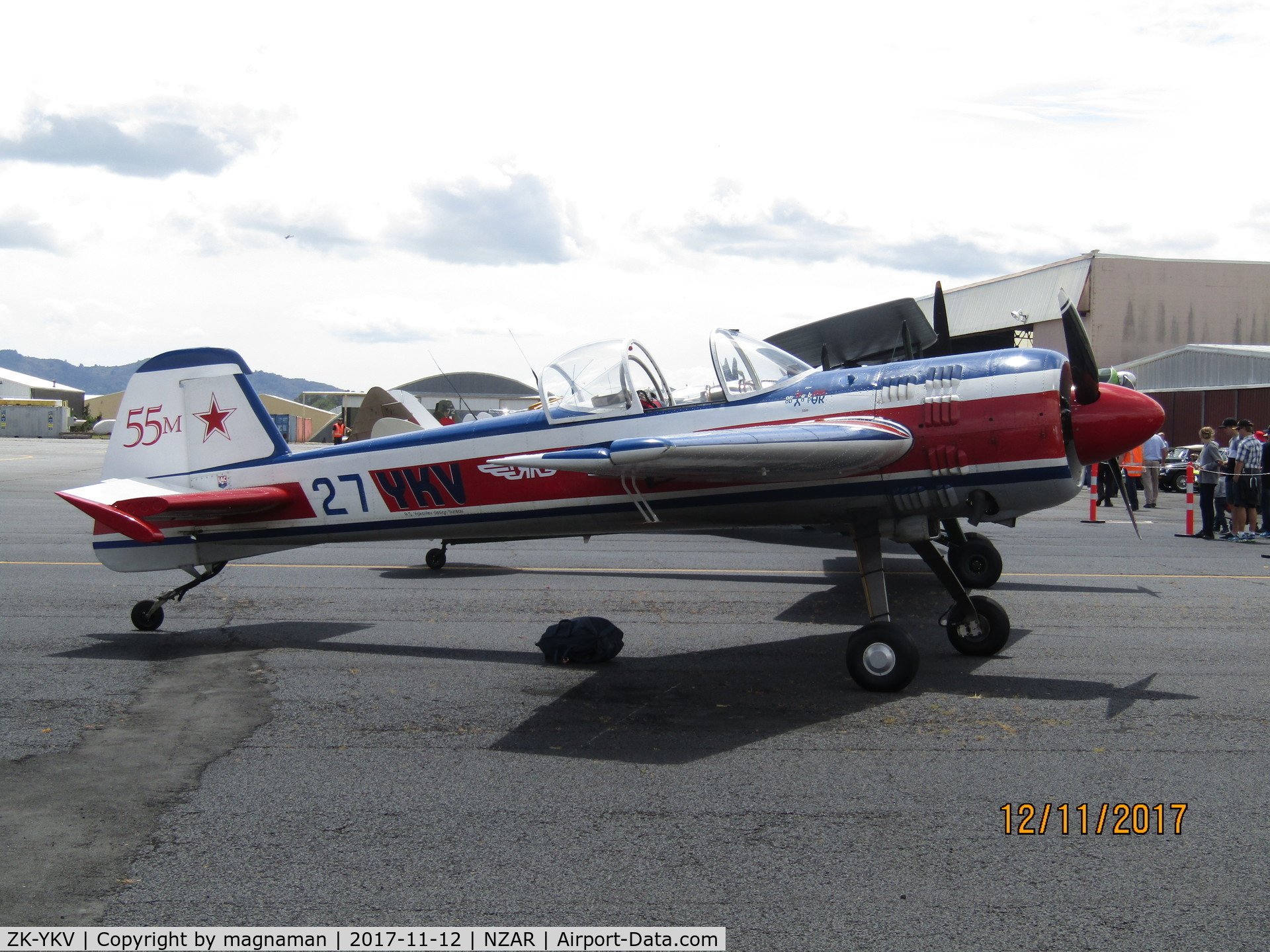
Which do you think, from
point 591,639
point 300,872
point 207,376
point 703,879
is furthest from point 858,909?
point 207,376

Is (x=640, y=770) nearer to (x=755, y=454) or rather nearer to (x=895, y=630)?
(x=755, y=454)

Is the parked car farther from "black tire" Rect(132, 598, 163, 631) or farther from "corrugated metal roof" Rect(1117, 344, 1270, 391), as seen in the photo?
"black tire" Rect(132, 598, 163, 631)

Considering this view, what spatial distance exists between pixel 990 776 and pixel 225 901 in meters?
3.50

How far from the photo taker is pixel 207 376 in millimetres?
8828

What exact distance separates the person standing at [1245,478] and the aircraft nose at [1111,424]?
11649 millimetres

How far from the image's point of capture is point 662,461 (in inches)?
231

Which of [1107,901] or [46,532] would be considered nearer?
[1107,901]

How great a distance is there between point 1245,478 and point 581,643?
46.3 ft

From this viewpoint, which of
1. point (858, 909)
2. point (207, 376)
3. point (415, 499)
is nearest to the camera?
point (858, 909)

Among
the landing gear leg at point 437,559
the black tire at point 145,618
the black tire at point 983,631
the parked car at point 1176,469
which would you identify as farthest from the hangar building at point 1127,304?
the black tire at point 145,618

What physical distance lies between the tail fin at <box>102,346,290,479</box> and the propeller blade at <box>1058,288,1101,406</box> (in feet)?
20.9

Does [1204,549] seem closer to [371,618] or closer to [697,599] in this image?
[697,599]

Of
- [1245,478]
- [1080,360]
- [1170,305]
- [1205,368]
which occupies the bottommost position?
[1245,478]

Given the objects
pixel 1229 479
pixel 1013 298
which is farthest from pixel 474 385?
pixel 1229 479
